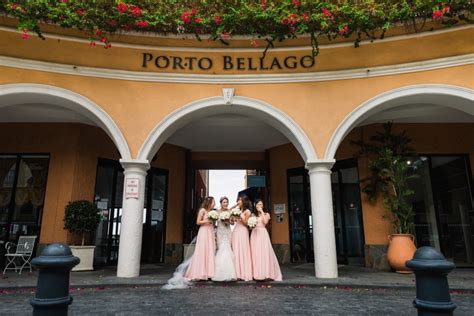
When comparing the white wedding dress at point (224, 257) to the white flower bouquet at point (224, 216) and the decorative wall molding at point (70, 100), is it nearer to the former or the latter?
the white flower bouquet at point (224, 216)

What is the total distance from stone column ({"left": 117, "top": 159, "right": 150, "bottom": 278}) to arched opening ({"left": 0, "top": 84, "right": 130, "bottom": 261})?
1682 millimetres

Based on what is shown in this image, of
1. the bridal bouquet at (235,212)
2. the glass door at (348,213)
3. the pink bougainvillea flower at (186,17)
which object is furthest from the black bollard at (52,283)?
the glass door at (348,213)

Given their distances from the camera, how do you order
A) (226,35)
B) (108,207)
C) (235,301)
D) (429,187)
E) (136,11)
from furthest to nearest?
(108,207)
(429,187)
(226,35)
(136,11)
(235,301)

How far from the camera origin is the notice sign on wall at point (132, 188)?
6.25 m

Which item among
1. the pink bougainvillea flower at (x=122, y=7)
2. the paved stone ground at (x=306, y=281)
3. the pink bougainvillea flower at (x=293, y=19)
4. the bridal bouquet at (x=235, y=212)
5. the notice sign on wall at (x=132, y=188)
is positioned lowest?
the paved stone ground at (x=306, y=281)

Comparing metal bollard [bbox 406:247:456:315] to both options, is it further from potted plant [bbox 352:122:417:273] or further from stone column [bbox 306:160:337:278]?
potted plant [bbox 352:122:417:273]

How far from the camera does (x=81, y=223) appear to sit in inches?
286

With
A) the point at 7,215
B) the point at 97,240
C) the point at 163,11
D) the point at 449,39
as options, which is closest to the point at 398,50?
the point at 449,39

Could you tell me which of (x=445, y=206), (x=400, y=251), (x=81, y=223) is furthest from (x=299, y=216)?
(x=81, y=223)

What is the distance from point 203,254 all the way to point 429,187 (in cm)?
647

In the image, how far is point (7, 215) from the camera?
825cm

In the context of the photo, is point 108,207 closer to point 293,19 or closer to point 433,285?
point 293,19

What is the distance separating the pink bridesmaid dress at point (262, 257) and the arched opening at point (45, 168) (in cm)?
403

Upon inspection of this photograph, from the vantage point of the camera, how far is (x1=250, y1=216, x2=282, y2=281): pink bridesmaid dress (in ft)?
18.8
